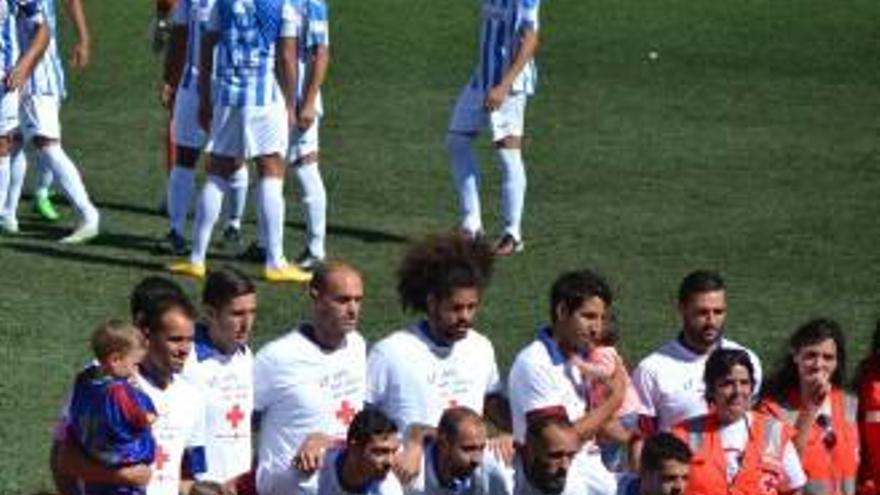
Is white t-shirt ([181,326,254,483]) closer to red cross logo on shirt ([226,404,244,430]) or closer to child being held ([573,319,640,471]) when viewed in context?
red cross logo on shirt ([226,404,244,430])

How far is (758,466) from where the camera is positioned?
10.4m

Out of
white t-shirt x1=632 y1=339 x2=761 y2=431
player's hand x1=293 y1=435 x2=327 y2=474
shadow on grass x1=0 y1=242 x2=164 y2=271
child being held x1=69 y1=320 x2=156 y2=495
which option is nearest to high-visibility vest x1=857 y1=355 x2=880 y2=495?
white t-shirt x1=632 y1=339 x2=761 y2=431

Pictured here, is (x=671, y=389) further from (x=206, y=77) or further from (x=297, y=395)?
(x=206, y=77)

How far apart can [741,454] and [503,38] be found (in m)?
6.56

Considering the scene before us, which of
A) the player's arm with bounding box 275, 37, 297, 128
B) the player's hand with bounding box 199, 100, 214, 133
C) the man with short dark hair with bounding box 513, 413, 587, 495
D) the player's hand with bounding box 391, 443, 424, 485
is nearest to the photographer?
the man with short dark hair with bounding box 513, 413, 587, 495

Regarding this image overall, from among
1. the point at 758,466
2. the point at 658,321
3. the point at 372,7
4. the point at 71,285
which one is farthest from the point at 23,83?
the point at 372,7

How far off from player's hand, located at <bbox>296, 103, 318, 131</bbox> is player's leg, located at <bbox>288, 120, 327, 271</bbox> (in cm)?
5

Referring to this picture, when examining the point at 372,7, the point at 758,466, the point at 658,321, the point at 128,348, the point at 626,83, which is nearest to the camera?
the point at 128,348

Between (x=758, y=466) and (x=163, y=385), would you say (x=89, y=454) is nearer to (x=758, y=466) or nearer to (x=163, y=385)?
(x=163, y=385)

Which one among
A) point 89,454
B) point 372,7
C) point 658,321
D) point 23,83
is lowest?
point 89,454

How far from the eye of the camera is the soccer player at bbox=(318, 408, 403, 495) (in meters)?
9.74

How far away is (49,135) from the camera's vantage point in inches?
648

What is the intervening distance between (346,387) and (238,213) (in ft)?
19.3

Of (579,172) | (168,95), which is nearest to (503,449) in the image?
(168,95)
